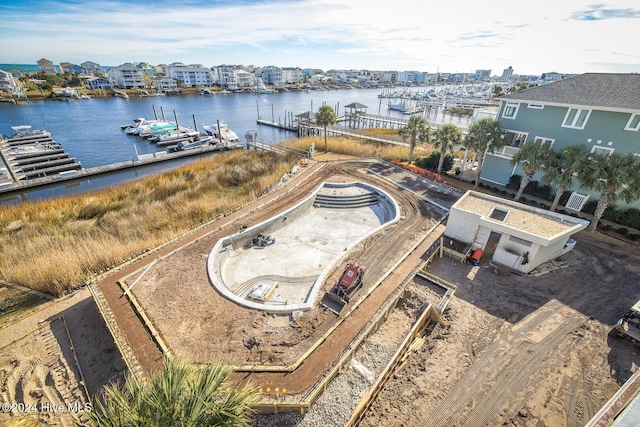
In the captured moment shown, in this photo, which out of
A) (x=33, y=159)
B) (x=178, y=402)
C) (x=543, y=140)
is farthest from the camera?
(x=33, y=159)

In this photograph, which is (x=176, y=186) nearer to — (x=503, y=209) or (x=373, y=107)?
(x=503, y=209)

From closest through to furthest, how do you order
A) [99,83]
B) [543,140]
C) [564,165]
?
[564,165]
[543,140]
[99,83]

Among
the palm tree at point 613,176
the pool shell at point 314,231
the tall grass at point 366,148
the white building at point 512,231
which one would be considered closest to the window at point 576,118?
the palm tree at point 613,176

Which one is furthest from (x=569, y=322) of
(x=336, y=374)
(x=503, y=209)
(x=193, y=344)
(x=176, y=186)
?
(x=176, y=186)

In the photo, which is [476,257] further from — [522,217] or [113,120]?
[113,120]

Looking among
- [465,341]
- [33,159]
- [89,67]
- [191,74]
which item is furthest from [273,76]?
[465,341]

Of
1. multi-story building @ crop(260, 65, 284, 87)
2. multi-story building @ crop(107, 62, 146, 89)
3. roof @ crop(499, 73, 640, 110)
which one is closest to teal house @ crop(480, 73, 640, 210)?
roof @ crop(499, 73, 640, 110)

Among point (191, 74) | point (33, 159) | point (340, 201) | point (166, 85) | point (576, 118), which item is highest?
point (191, 74)
